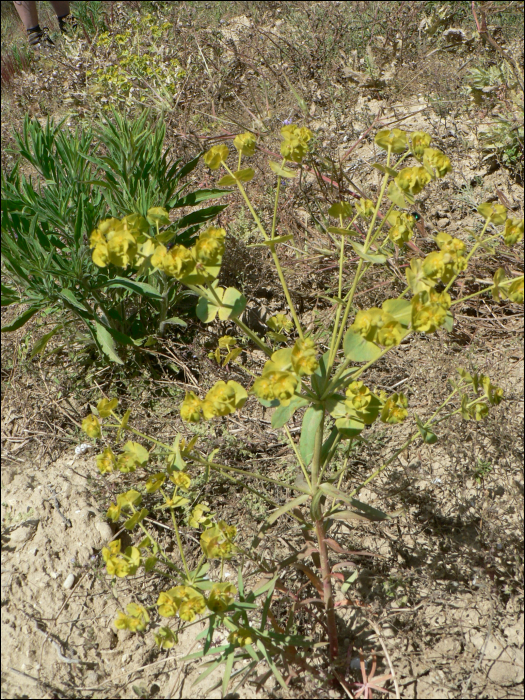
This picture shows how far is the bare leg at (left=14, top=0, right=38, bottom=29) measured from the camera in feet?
19.3

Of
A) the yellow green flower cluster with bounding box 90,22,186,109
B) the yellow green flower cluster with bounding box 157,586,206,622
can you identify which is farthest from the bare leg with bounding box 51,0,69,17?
the yellow green flower cluster with bounding box 157,586,206,622

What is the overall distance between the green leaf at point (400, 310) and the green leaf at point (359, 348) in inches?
3.5

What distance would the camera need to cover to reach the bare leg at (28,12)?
5883 millimetres

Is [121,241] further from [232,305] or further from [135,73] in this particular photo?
[135,73]

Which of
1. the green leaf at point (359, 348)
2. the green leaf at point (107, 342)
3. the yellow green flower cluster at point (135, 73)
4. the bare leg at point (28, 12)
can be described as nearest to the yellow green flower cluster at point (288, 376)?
the green leaf at point (359, 348)

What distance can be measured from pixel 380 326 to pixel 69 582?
5.29ft

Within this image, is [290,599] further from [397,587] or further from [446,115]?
[446,115]

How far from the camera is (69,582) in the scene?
6.77 ft

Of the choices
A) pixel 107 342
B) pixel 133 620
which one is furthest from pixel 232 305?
pixel 107 342

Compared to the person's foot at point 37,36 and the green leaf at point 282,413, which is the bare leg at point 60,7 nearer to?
the person's foot at point 37,36

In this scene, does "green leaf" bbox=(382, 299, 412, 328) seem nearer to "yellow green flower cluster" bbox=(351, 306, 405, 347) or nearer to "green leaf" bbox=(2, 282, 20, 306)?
"yellow green flower cluster" bbox=(351, 306, 405, 347)

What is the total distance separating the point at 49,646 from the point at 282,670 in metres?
0.82

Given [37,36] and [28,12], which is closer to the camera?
[28,12]

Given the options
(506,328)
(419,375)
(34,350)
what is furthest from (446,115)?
(34,350)
